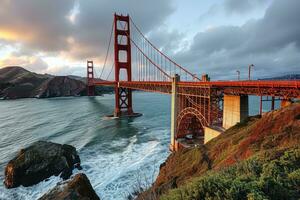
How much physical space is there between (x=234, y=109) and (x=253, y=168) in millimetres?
14272

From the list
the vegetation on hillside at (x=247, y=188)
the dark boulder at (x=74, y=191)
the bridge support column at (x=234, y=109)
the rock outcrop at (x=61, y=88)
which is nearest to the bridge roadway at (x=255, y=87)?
the bridge support column at (x=234, y=109)

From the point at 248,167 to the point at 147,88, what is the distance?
37558mm

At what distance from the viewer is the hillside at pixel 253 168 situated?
572 centimetres

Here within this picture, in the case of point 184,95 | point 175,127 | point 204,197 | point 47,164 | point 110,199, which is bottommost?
point 110,199

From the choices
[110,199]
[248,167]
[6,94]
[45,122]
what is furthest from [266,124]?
[6,94]

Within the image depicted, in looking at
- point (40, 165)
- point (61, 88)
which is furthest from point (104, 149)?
point (61, 88)

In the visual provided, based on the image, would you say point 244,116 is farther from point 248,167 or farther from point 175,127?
point 248,167

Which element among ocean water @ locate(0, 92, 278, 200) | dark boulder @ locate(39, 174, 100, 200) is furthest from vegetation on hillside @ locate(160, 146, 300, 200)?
dark boulder @ locate(39, 174, 100, 200)

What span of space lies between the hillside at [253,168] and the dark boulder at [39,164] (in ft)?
37.4

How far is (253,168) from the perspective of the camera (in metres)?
7.39

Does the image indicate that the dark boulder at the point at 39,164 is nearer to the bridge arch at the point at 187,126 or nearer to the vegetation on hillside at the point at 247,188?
the bridge arch at the point at 187,126

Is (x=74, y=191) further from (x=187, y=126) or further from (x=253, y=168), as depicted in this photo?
(x=187, y=126)

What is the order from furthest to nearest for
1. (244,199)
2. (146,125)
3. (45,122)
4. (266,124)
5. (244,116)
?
(45,122), (146,125), (244,116), (266,124), (244,199)

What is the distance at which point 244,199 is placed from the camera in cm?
545
